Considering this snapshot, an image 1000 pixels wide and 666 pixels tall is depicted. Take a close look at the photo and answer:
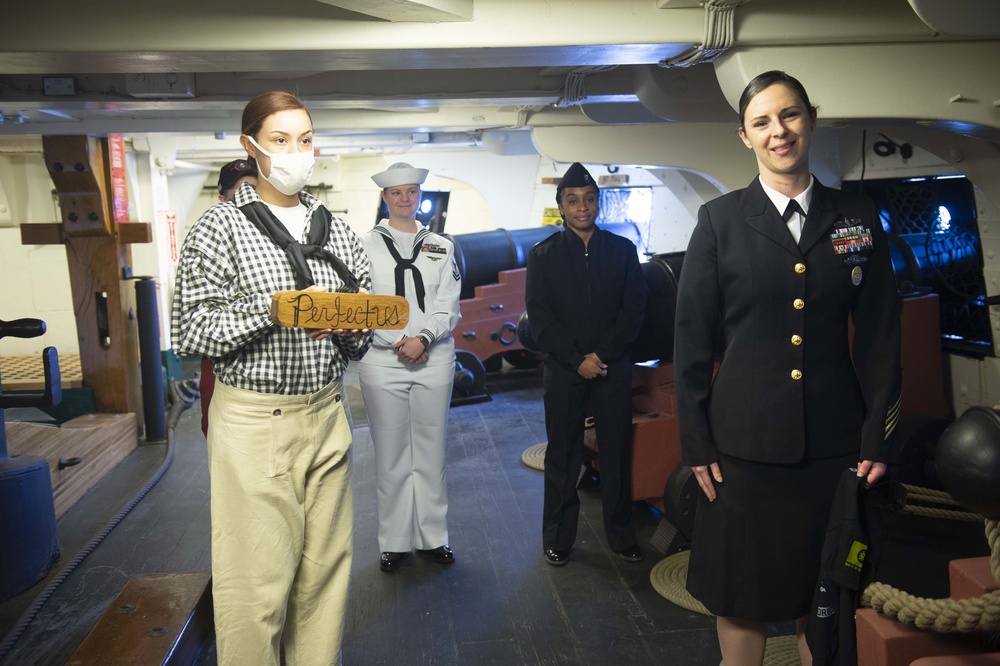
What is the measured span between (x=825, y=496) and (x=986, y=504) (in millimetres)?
532

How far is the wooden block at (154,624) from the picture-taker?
2424 mm

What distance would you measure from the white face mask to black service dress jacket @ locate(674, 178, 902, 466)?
932 mm

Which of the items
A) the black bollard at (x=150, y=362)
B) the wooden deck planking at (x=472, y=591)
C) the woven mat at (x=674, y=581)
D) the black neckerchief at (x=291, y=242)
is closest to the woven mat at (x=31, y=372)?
the black bollard at (x=150, y=362)

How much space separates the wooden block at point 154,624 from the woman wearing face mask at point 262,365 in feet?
1.49

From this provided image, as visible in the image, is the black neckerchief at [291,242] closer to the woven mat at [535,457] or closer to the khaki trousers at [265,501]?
the khaki trousers at [265,501]

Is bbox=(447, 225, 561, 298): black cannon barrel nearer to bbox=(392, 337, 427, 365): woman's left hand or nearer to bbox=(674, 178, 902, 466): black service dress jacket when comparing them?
bbox=(392, 337, 427, 365): woman's left hand

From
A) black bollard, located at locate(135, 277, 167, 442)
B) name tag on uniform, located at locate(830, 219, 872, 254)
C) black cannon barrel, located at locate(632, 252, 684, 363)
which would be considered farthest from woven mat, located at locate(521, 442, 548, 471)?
name tag on uniform, located at locate(830, 219, 872, 254)

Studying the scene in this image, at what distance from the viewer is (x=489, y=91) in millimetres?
4094

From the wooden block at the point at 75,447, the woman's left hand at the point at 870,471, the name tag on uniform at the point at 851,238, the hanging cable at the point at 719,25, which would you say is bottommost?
the wooden block at the point at 75,447

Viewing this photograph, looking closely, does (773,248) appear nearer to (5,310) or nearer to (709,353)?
(709,353)

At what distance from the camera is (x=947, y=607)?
5.61ft

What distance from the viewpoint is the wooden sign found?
1.84 meters

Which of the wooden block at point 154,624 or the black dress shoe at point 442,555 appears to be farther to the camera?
the black dress shoe at point 442,555

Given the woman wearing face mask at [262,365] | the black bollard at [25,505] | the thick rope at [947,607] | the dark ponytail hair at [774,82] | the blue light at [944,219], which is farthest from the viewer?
the blue light at [944,219]
